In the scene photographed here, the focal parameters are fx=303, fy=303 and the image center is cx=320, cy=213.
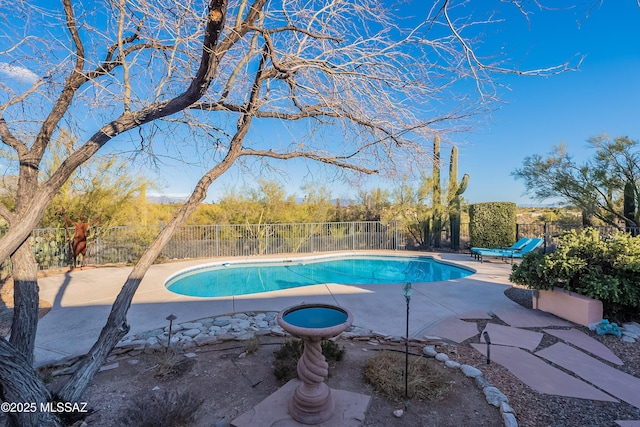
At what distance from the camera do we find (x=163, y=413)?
2137 millimetres

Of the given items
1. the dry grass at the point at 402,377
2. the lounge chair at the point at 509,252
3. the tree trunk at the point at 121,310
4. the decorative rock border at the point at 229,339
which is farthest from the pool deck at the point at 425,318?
the lounge chair at the point at 509,252

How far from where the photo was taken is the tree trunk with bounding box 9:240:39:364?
7.07ft

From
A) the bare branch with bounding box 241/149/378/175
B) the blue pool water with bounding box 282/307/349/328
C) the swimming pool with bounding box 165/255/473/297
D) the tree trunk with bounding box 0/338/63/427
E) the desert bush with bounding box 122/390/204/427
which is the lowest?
the swimming pool with bounding box 165/255/473/297

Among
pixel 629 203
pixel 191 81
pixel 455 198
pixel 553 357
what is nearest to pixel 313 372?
pixel 191 81

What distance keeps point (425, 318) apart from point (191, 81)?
14.2 feet

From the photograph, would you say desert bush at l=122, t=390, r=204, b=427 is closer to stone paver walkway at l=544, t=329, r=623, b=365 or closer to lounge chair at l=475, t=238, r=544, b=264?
stone paver walkway at l=544, t=329, r=623, b=365

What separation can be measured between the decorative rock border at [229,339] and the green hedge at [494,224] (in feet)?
34.1

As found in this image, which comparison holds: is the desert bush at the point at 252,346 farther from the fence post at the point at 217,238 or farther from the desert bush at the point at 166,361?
the fence post at the point at 217,238

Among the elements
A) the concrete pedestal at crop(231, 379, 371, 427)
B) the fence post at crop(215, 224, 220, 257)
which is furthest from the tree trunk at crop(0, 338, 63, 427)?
the fence post at crop(215, 224, 220, 257)

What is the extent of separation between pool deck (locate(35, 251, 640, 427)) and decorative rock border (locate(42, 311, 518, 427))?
0.97ft

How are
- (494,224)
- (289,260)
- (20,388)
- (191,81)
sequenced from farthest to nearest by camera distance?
(494,224) → (289,260) → (191,81) → (20,388)

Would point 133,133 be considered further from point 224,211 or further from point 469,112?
point 224,211

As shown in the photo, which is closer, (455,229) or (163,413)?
(163,413)

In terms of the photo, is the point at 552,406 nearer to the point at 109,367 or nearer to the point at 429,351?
the point at 429,351
